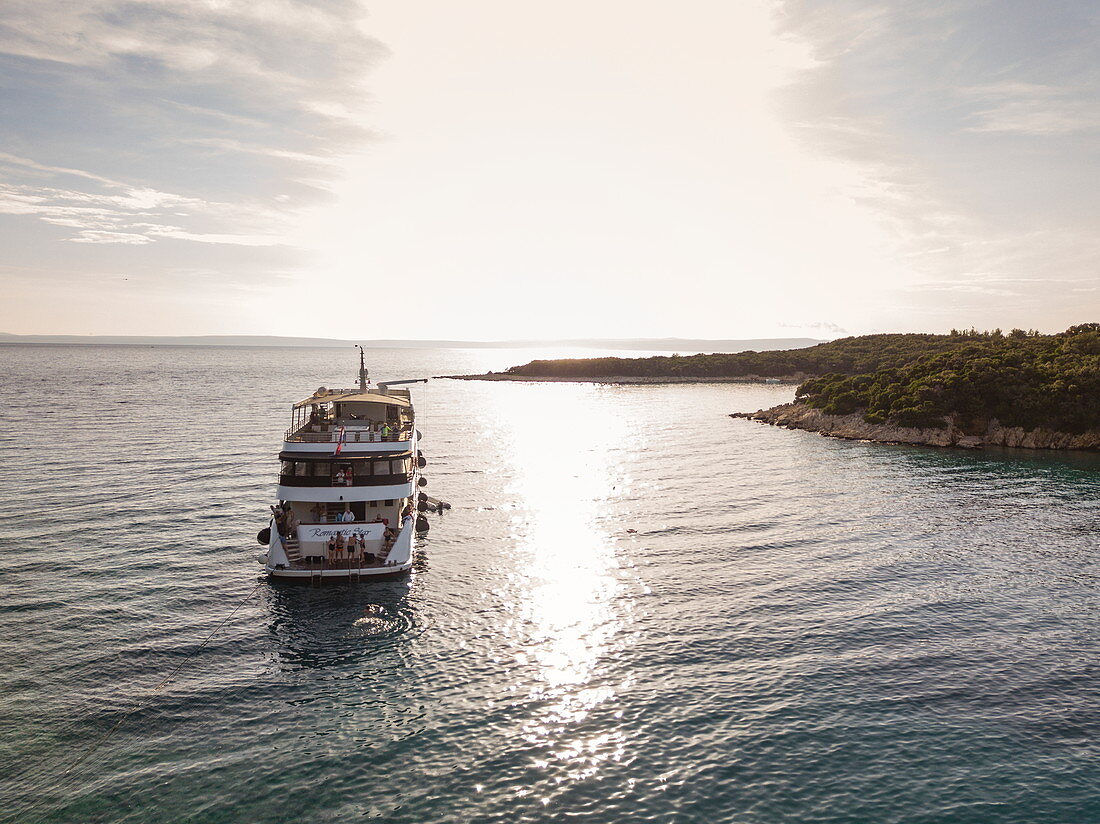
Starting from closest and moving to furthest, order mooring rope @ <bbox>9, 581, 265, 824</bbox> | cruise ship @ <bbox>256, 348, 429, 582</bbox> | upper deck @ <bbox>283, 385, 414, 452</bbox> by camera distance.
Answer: mooring rope @ <bbox>9, 581, 265, 824</bbox> → cruise ship @ <bbox>256, 348, 429, 582</bbox> → upper deck @ <bbox>283, 385, 414, 452</bbox>

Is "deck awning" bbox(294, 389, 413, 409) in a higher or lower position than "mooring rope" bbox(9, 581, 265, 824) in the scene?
A: higher

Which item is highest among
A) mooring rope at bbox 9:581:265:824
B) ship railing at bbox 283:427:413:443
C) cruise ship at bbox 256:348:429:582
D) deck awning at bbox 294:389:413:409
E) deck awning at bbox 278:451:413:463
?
deck awning at bbox 294:389:413:409

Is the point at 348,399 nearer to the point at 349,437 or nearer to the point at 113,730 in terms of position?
the point at 349,437

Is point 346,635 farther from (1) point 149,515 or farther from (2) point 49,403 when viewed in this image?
(2) point 49,403

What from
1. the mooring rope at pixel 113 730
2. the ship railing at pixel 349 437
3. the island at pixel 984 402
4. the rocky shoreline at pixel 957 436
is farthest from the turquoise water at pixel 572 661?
the island at pixel 984 402

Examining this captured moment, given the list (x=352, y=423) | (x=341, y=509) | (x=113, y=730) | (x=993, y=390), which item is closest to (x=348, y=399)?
(x=352, y=423)

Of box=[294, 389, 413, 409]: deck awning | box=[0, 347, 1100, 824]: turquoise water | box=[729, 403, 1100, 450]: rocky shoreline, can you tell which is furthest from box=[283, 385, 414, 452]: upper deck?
Answer: box=[729, 403, 1100, 450]: rocky shoreline

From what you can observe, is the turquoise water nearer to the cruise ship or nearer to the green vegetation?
the cruise ship

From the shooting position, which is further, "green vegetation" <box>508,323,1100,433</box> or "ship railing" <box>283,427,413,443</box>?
"green vegetation" <box>508,323,1100,433</box>
